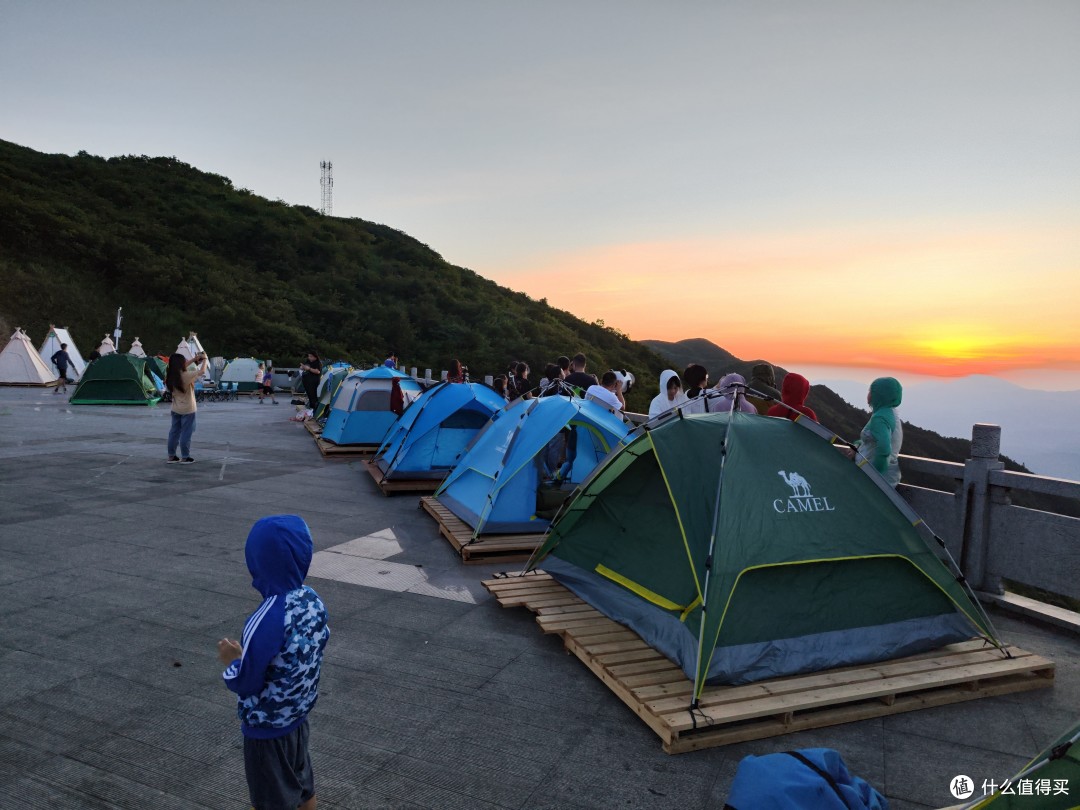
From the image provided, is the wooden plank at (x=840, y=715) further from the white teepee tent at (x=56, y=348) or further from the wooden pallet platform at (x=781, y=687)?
the white teepee tent at (x=56, y=348)

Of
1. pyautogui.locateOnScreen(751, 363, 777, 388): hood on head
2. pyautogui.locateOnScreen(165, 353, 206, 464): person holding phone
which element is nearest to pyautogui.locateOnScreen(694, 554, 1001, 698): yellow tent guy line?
pyautogui.locateOnScreen(751, 363, 777, 388): hood on head

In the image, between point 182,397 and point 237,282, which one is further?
point 237,282

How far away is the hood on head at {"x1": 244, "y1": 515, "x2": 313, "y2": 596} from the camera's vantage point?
105 inches

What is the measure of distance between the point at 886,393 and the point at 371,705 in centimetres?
492

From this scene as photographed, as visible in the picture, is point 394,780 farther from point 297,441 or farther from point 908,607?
point 297,441

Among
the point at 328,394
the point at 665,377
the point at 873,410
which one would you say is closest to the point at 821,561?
the point at 873,410

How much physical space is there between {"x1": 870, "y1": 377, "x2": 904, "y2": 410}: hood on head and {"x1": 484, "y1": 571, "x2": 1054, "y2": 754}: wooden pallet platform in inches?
80.3

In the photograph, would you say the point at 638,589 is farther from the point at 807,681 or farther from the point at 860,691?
the point at 860,691

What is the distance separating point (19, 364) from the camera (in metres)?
29.1

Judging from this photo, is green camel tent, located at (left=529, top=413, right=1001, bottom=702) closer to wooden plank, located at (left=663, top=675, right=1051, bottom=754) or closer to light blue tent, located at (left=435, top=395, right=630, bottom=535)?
wooden plank, located at (left=663, top=675, right=1051, bottom=754)

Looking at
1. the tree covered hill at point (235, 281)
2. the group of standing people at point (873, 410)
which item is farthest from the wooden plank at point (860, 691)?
the tree covered hill at point (235, 281)

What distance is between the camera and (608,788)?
3.39m

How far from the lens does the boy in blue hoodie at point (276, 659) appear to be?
2619mm

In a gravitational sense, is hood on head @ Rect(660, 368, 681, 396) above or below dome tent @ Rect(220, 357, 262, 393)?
above
